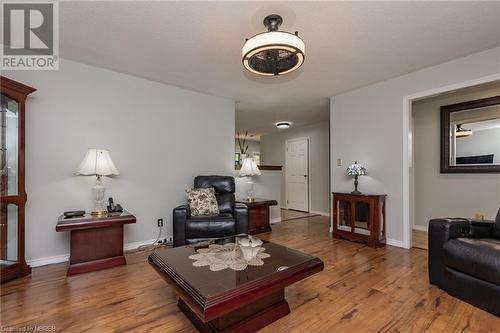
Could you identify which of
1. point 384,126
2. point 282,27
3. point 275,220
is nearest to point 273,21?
point 282,27

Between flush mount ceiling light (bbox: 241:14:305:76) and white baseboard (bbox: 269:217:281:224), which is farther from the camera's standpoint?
white baseboard (bbox: 269:217:281:224)

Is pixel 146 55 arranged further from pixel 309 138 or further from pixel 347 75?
pixel 309 138

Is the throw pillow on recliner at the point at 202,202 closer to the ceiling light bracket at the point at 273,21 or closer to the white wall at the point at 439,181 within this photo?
the ceiling light bracket at the point at 273,21

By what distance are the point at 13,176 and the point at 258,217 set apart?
10.6 ft

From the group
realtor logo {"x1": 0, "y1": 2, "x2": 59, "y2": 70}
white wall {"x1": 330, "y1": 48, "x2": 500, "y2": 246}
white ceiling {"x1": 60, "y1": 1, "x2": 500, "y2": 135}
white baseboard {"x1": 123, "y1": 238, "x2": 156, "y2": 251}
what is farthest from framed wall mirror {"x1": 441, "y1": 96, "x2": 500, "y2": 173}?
realtor logo {"x1": 0, "y1": 2, "x2": 59, "y2": 70}

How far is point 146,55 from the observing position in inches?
108

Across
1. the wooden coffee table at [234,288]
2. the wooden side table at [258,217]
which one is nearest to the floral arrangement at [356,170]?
the wooden side table at [258,217]

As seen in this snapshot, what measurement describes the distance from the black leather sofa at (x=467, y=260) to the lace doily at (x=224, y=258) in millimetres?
1536

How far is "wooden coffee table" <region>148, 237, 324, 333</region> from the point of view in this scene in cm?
128

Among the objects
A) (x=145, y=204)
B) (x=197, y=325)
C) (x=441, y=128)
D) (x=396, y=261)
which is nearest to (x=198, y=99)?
(x=145, y=204)

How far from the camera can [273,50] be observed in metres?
2.00

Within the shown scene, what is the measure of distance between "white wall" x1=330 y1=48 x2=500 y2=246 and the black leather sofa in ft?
4.05

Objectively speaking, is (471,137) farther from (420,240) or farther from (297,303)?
(297,303)

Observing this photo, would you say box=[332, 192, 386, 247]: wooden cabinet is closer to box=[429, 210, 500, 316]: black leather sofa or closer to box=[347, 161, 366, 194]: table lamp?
box=[347, 161, 366, 194]: table lamp
